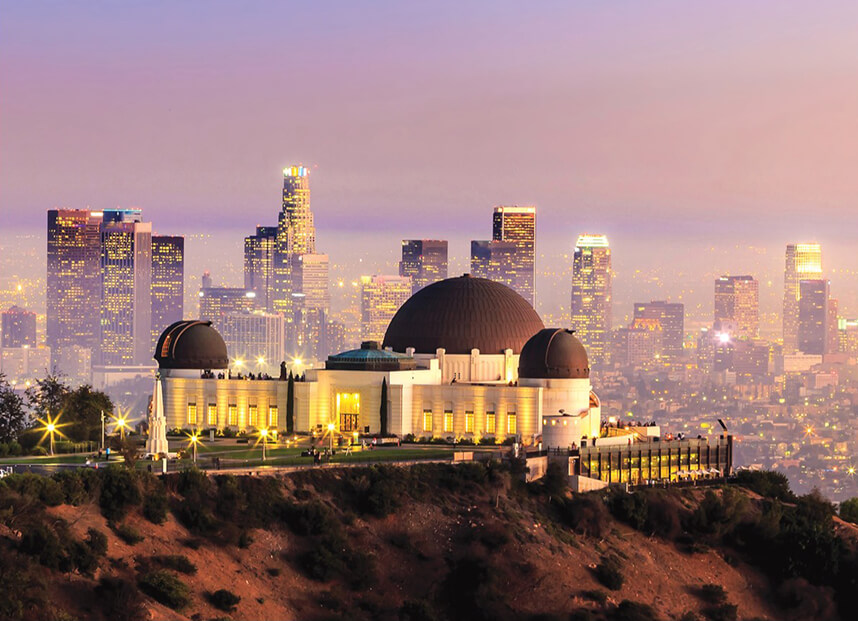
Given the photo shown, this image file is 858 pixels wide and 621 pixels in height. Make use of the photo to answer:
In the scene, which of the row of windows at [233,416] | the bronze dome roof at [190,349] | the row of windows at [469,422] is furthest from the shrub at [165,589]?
the bronze dome roof at [190,349]

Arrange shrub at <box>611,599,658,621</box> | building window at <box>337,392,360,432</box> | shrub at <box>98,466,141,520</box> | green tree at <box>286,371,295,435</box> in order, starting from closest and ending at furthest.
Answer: shrub at <box>98,466,141,520</box> → shrub at <box>611,599,658,621</box> → building window at <box>337,392,360,432</box> → green tree at <box>286,371,295,435</box>

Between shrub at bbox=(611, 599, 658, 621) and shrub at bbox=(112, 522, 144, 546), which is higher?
shrub at bbox=(112, 522, 144, 546)

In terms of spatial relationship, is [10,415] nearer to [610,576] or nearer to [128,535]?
[128,535]

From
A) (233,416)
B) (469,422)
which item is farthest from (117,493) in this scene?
(233,416)

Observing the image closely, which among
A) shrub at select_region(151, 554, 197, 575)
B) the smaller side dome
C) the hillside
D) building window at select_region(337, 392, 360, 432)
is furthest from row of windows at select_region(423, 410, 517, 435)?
shrub at select_region(151, 554, 197, 575)

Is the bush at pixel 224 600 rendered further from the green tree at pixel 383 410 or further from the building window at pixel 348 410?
the building window at pixel 348 410

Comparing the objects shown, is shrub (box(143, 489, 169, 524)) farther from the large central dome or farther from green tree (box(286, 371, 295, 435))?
the large central dome
